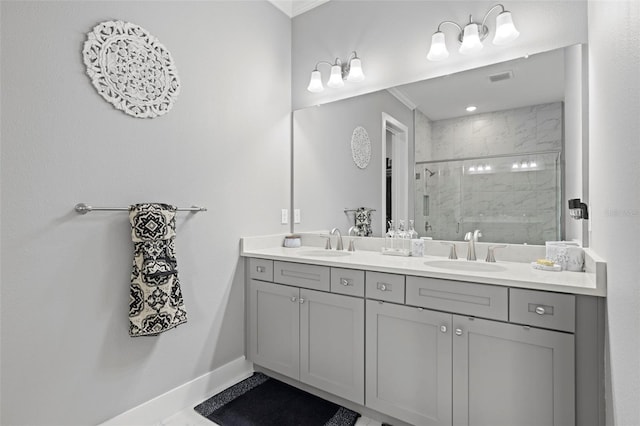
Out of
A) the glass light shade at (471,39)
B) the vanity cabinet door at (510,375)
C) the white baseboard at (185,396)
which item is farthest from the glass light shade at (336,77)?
the white baseboard at (185,396)

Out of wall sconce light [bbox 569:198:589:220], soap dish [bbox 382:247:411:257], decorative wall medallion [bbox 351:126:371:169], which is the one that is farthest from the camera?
decorative wall medallion [bbox 351:126:371:169]

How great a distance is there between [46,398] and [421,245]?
1995mm

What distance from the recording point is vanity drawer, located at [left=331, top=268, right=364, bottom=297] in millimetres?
1767

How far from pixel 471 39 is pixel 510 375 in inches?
67.3

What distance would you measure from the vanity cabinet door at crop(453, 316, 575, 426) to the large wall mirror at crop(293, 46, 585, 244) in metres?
0.65

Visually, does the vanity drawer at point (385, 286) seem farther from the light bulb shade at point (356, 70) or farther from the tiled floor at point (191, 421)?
the light bulb shade at point (356, 70)

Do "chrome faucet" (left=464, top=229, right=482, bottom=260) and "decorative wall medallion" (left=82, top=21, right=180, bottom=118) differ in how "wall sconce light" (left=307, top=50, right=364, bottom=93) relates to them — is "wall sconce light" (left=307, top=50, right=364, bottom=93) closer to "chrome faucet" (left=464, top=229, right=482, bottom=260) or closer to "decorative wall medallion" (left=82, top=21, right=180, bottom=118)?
"decorative wall medallion" (left=82, top=21, right=180, bottom=118)

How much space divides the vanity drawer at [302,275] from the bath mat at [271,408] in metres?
0.69

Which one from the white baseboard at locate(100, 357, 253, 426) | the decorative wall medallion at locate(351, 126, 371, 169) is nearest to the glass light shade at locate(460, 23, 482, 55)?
the decorative wall medallion at locate(351, 126, 371, 169)

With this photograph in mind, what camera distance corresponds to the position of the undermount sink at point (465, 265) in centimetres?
168

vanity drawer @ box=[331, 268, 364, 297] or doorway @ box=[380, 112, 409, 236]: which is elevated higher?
doorway @ box=[380, 112, 409, 236]

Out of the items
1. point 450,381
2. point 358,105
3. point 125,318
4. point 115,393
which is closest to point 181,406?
point 115,393

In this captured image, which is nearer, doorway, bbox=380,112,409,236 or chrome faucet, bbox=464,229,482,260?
chrome faucet, bbox=464,229,482,260

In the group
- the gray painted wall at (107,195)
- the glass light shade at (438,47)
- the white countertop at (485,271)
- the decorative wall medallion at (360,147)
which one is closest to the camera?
the white countertop at (485,271)
